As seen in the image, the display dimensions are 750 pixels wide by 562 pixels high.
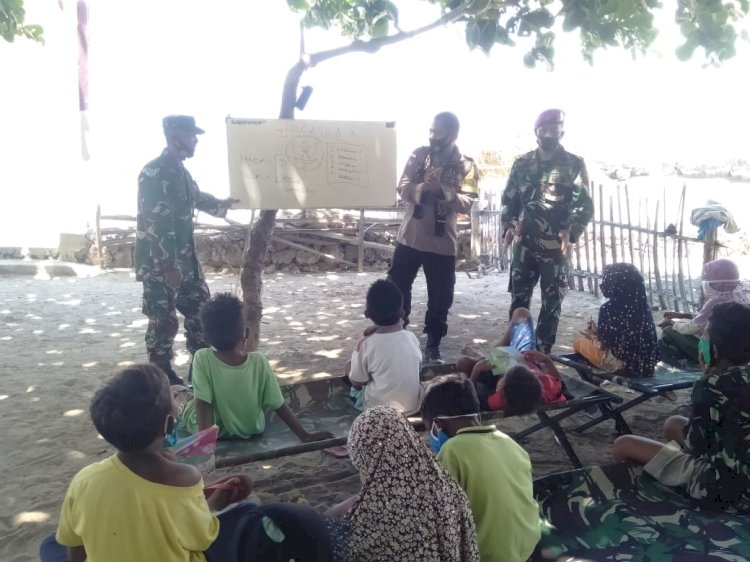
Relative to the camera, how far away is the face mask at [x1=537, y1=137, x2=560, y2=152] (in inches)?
195

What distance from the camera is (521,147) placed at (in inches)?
672

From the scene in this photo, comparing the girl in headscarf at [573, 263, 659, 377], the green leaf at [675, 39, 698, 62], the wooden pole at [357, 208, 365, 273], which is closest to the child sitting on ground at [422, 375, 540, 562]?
the girl in headscarf at [573, 263, 659, 377]

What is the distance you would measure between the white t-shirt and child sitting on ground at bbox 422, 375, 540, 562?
107 cm

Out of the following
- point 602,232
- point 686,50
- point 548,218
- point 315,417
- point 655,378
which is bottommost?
point 315,417

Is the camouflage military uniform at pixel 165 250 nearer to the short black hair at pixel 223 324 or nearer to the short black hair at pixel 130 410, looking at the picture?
the short black hair at pixel 223 324

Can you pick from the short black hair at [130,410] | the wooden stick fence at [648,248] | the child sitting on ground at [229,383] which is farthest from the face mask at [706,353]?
the wooden stick fence at [648,248]

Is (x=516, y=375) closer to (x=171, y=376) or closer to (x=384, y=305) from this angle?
(x=384, y=305)

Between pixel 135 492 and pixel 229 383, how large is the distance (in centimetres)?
136

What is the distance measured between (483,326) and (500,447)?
16.9 feet

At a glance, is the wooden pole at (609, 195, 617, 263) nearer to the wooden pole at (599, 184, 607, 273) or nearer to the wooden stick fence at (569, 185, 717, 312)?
the wooden stick fence at (569, 185, 717, 312)

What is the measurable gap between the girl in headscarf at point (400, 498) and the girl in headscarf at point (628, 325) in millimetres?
2332

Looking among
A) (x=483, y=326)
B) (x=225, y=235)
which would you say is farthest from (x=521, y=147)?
(x=483, y=326)

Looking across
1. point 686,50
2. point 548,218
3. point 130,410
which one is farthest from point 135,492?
point 686,50

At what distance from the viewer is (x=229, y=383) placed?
3.04 metres
